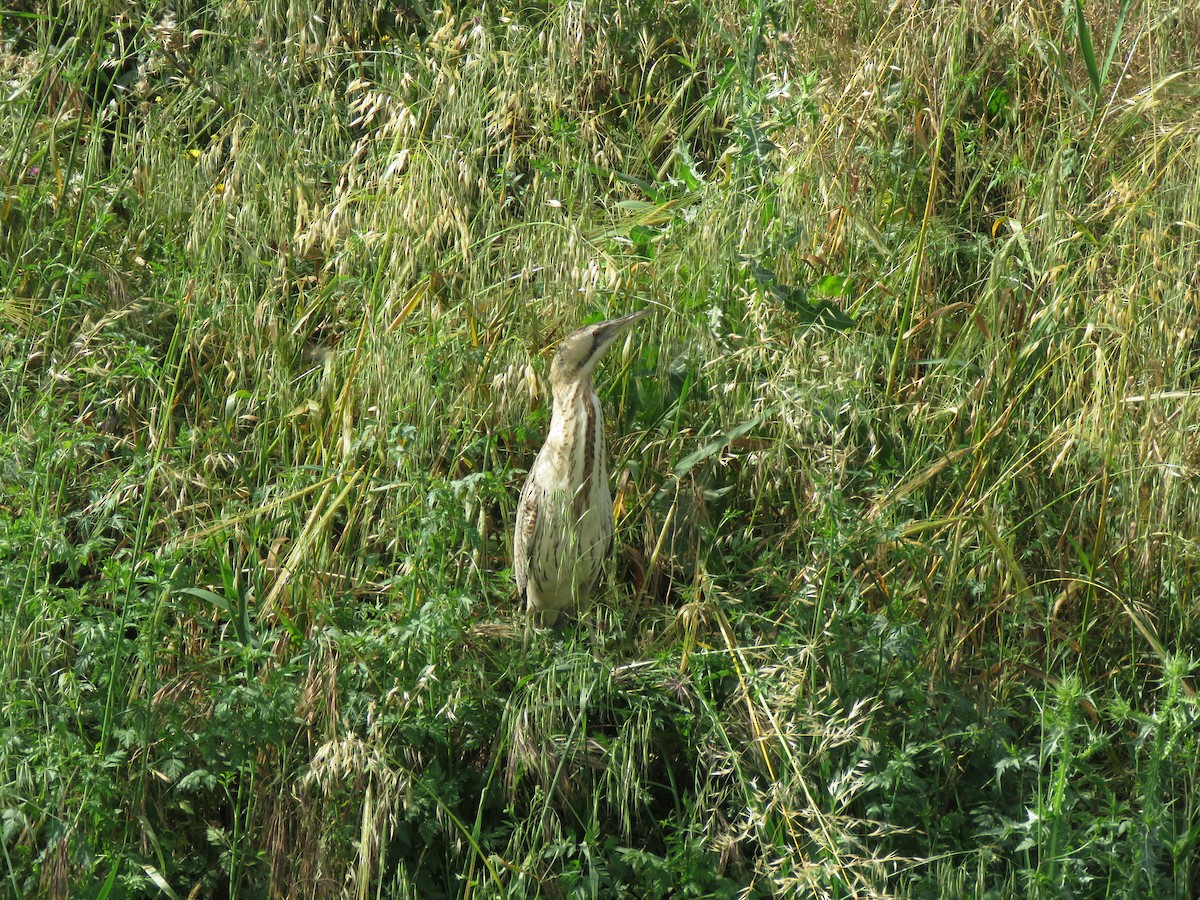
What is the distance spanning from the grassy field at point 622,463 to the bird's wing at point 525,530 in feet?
0.30

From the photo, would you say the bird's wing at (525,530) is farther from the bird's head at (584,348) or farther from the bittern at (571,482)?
the bird's head at (584,348)

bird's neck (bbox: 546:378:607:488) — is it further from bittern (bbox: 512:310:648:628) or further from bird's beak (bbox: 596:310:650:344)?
bird's beak (bbox: 596:310:650:344)

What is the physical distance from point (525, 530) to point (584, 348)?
1.76ft

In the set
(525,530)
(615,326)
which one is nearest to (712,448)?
(615,326)

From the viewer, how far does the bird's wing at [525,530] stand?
3736mm

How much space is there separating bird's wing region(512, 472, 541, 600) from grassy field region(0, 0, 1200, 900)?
0.09 metres

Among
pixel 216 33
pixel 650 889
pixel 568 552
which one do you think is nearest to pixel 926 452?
pixel 568 552

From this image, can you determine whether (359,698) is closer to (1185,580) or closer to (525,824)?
(525,824)

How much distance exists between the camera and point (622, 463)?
3.79m

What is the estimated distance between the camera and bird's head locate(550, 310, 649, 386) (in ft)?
12.2

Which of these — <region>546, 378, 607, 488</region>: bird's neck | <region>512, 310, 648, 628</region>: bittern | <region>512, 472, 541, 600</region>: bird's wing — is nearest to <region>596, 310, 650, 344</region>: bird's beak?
<region>512, 310, 648, 628</region>: bittern

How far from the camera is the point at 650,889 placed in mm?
2965

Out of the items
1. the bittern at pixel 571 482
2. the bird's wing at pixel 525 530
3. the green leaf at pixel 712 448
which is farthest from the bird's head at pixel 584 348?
the green leaf at pixel 712 448

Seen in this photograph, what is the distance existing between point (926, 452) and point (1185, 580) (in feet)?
2.33
